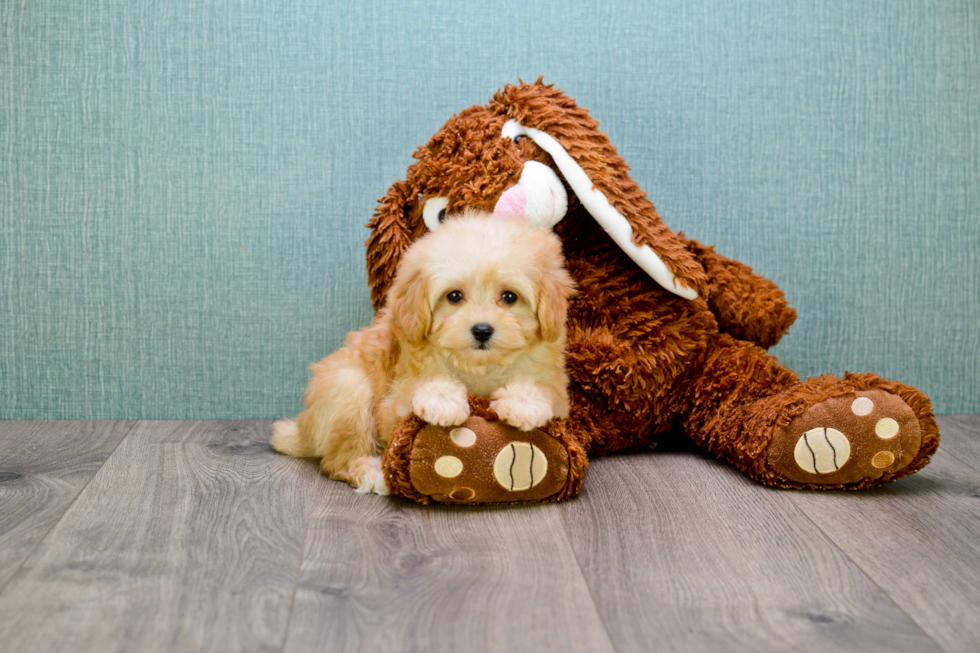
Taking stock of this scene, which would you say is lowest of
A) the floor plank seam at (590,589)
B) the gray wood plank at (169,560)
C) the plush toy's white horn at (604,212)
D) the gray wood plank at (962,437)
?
the gray wood plank at (169,560)

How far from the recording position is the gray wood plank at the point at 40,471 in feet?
4.80

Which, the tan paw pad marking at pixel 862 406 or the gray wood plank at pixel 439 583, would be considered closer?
the gray wood plank at pixel 439 583

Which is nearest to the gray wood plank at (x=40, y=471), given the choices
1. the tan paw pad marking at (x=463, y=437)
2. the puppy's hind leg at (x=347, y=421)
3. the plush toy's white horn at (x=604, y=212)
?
the puppy's hind leg at (x=347, y=421)

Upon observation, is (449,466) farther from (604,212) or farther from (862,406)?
(862,406)

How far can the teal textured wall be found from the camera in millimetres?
2209

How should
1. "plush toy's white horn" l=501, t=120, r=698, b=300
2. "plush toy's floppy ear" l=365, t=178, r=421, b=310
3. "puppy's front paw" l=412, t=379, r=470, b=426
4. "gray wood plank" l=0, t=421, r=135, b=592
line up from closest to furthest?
"gray wood plank" l=0, t=421, r=135, b=592 < "puppy's front paw" l=412, t=379, r=470, b=426 < "plush toy's white horn" l=501, t=120, r=698, b=300 < "plush toy's floppy ear" l=365, t=178, r=421, b=310

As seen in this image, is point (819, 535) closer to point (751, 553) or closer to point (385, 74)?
point (751, 553)

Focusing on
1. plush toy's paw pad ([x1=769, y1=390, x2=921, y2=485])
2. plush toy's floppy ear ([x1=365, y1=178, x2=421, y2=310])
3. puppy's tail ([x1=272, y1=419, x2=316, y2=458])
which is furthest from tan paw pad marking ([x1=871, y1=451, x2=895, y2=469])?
puppy's tail ([x1=272, y1=419, x2=316, y2=458])

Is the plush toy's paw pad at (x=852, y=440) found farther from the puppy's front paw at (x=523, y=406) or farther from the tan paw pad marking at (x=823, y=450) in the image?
the puppy's front paw at (x=523, y=406)

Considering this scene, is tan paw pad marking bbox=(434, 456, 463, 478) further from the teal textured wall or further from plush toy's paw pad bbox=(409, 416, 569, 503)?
the teal textured wall

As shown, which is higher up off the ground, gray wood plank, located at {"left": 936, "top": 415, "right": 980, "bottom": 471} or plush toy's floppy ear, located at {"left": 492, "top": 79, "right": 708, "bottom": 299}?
plush toy's floppy ear, located at {"left": 492, "top": 79, "right": 708, "bottom": 299}

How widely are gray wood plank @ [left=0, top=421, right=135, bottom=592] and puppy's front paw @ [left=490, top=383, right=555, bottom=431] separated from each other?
0.85m

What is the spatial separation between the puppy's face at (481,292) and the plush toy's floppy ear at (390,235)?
29 centimetres

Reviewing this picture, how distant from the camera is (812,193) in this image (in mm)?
2365
